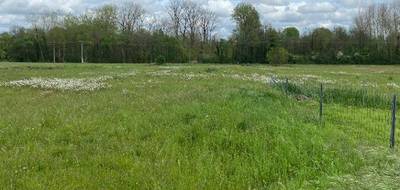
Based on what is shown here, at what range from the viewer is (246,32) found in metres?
93.7

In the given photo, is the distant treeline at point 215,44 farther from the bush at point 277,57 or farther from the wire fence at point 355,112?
the wire fence at point 355,112

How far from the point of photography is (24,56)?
88688mm

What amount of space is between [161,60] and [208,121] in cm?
6210

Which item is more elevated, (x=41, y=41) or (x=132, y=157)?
(x=41, y=41)

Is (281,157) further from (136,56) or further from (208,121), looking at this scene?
(136,56)

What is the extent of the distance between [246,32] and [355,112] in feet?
264

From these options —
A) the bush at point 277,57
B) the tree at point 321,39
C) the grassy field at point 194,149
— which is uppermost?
the tree at point 321,39

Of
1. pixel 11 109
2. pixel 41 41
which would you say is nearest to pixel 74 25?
pixel 41 41

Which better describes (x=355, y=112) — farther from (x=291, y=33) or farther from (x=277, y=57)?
(x=291, y=33)

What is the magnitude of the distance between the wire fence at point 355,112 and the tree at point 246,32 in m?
68.8

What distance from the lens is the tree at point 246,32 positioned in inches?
3499

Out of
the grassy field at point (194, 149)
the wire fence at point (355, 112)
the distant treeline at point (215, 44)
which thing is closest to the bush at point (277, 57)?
the distant treeline at point (215, 44)

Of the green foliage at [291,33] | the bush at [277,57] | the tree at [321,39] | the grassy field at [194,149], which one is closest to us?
the grassy field at [194,149]

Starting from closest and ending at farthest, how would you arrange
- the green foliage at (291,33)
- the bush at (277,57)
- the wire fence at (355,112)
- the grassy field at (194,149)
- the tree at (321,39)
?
the grassy field at (194,149) → the wire fence at (355,112) → the bush at (277,57) → the tree at (321,39) → the green foliage at (291,33)
